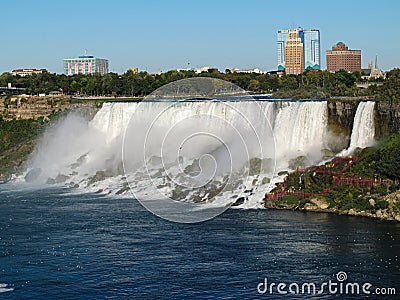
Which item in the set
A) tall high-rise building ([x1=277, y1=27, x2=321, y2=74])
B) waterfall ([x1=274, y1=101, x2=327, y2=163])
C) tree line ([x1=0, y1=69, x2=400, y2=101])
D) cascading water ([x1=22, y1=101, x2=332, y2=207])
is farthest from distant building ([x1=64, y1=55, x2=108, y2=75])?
waterfall ([x1=274, y1=101, x2=327, y2=163])

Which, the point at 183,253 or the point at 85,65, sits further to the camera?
the point at 85,65

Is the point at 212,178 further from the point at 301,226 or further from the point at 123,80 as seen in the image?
the point at 123,80

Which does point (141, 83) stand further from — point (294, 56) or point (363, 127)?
point (294, 56)

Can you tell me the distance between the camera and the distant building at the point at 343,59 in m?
125

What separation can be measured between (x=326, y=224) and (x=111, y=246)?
274 inches

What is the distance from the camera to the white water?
99.2ft

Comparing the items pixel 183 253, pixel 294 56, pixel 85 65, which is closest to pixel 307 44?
pixel 294 56

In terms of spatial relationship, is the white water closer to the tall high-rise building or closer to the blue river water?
the blue river water

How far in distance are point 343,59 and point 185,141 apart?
98.5 m

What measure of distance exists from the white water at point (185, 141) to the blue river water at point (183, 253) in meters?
4.28

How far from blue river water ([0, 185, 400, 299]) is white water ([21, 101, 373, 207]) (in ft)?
14.1

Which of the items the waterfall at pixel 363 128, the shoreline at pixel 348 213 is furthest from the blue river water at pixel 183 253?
the waterfall at pixel 363 128

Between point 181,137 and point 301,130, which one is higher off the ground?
point 301,130

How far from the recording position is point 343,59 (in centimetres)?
12669
